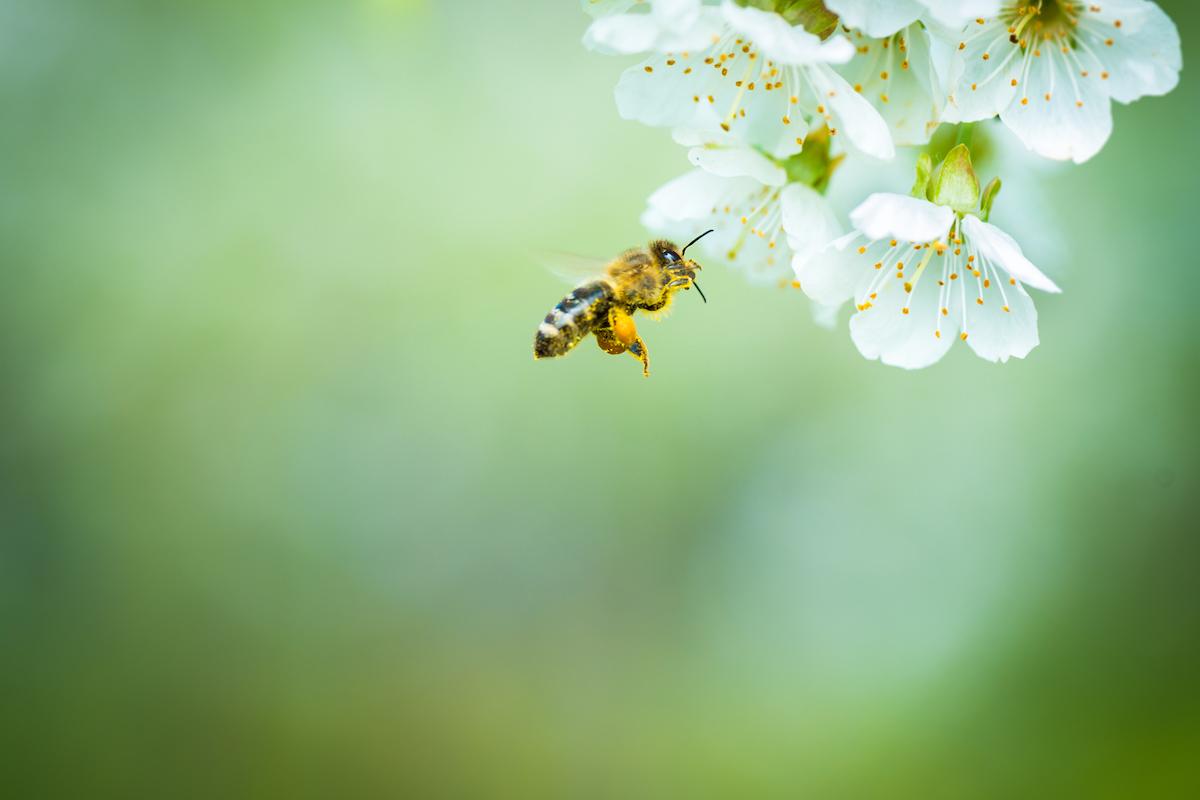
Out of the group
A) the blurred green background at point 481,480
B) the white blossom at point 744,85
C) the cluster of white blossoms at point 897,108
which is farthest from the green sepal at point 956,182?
the blurred green background at point 481,480

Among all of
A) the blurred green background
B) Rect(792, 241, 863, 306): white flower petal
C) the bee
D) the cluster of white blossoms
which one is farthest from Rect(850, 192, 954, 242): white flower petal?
the blurred green background

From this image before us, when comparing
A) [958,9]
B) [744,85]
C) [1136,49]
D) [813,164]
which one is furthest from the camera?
[813,164]

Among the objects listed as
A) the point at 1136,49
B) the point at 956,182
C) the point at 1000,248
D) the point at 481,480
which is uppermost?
the point at 481,480

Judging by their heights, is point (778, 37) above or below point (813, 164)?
below

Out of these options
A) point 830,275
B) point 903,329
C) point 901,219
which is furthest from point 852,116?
point 903,329

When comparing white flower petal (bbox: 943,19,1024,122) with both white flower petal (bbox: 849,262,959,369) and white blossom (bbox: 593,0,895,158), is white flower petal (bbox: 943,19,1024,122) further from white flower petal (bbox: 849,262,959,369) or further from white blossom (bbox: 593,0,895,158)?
white flower petal (bbox: 849,262,959,369)

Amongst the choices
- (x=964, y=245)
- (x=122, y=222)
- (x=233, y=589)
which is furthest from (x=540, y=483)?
(x=964, y=245)

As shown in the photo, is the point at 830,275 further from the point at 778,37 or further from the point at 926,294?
the point at 778,37
